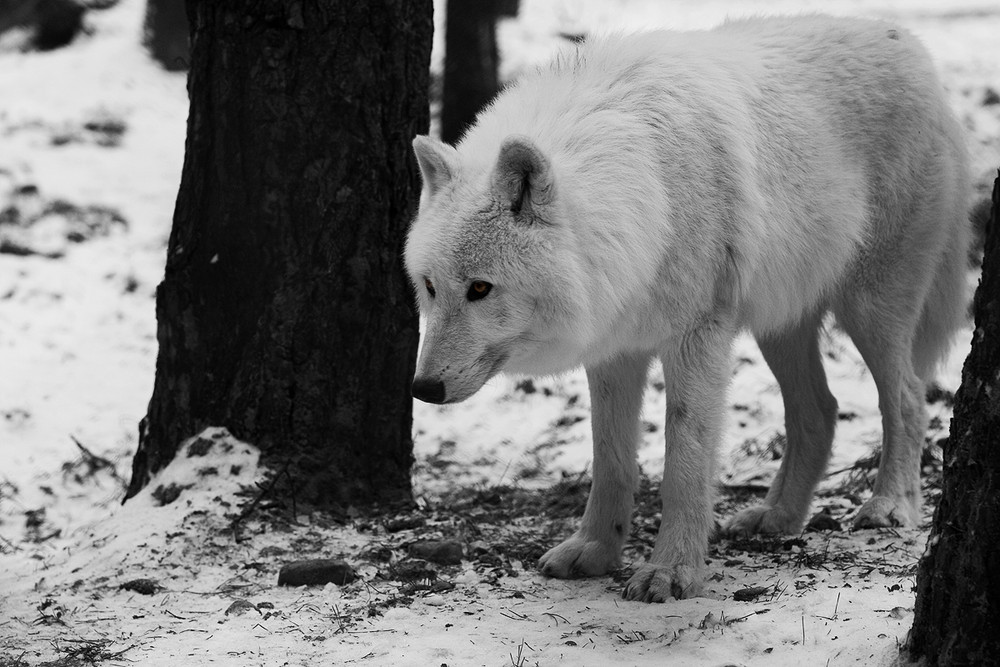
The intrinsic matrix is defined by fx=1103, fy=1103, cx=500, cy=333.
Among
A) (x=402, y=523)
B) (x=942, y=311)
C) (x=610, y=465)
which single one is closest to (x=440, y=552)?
(x=402, y=523)

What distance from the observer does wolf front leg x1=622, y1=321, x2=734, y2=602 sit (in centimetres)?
401

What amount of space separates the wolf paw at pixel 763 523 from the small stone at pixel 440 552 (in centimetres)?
126

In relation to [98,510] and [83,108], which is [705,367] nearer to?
[98,510]

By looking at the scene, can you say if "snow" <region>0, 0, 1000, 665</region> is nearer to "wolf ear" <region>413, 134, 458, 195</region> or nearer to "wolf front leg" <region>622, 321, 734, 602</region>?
"wolf front leg" <region>622, 321, 734, 602</region>

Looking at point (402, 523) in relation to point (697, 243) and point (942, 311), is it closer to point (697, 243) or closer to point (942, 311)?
point (697, 243)

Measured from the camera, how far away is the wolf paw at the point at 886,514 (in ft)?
15.2

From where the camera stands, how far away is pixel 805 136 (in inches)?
175

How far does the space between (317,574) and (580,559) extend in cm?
100

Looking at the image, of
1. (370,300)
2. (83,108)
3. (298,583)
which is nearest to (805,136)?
(370,300)

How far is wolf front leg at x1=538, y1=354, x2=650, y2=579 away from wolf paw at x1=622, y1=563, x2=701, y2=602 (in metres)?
0.38

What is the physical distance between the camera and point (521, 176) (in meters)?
3.59

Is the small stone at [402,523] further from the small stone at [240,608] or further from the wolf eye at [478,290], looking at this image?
the wolf eye at [478,290]

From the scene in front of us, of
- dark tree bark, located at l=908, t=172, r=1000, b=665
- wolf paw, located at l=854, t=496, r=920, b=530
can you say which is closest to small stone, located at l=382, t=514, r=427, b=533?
wolf paw, located at l=854, t=496, r=920, b=530

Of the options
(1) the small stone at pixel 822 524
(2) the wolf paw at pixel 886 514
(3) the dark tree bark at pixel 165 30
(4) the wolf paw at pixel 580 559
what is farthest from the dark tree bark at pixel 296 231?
(3) the dark tree bark at pixel 165 30
